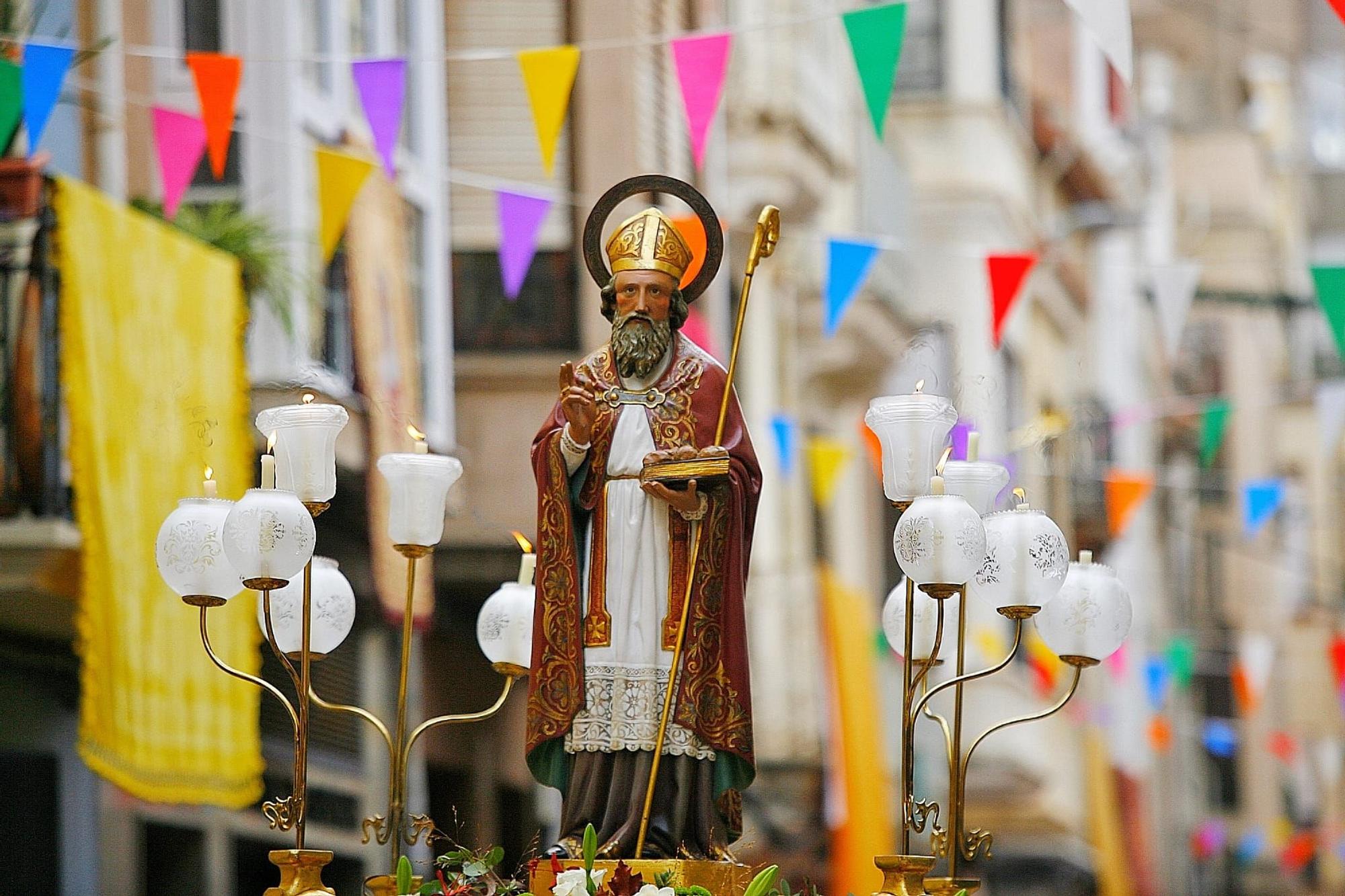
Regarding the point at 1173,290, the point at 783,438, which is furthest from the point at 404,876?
the point at 783,438

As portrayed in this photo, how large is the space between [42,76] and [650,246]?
16.6 feet

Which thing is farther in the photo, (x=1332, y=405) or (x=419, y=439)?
(x=1332, y=405)

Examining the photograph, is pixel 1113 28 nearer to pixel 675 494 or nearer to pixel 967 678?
pixel 675 494

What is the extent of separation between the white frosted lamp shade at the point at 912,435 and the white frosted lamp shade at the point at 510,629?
1.57m

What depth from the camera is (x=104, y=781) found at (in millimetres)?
15812

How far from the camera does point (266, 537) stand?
8.84m

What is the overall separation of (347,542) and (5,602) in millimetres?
3827

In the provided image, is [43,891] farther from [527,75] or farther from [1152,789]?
[1152,789]

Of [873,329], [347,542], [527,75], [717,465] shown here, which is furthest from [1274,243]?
[717,465]

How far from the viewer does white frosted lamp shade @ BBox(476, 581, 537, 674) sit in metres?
10.1

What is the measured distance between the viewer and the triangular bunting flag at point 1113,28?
1135 cm

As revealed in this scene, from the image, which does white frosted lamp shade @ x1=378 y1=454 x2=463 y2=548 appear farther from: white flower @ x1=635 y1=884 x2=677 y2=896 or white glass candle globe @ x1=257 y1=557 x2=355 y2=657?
white flower @ x1=635 y1=884 x2=677 y2=896

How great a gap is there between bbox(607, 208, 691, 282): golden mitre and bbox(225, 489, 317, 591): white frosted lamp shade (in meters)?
1.38

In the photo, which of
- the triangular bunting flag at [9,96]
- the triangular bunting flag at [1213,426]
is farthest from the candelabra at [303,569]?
the triangular bunting flag at [1213,426]
